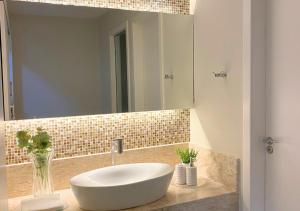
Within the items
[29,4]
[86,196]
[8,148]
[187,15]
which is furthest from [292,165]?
[29,4]

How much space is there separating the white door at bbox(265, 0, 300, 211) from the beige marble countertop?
0.29 m

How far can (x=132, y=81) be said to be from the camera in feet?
6.82

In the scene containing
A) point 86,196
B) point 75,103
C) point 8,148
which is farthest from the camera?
point 75,103

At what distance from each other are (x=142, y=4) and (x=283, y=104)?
3.65 feet

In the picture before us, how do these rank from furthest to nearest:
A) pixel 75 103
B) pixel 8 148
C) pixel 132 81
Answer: pixel 132 81 < pixel 75 103 < pixel 8 148

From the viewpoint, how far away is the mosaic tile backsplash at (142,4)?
1.93 meters

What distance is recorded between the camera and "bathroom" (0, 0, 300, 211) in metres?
1.66

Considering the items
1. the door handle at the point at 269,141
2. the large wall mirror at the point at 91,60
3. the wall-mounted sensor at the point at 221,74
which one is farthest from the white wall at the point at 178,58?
the door handle at the point at 269,141

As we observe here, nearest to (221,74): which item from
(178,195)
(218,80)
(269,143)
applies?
(218,80)

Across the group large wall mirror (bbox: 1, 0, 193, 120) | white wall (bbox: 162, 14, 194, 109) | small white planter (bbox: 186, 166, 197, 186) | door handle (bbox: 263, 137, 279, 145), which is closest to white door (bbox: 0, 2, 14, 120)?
large wall mirror (bbox: 1, 0, 193, 120)

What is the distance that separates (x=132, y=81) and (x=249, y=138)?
83 centimetres

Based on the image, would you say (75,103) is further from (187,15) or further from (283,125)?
(283,125)

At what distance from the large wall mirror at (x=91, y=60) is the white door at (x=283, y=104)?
640mm

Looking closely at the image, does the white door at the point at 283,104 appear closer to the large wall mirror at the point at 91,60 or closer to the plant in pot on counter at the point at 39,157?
the large wall mirror at the point at 91,60
